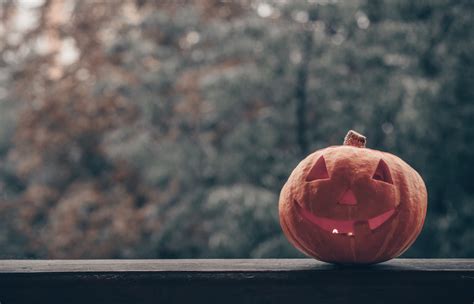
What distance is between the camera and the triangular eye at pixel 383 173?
145 cm

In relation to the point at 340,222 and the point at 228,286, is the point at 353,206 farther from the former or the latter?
the point at 228,286

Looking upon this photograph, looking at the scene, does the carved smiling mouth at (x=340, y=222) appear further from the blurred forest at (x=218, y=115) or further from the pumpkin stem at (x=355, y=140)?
the blurred forest at (x=218, y=115)

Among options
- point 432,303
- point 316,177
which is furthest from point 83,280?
point 432,303

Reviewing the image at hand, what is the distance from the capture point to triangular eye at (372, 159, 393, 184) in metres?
1.45

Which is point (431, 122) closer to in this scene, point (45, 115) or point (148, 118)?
point (148, 118)

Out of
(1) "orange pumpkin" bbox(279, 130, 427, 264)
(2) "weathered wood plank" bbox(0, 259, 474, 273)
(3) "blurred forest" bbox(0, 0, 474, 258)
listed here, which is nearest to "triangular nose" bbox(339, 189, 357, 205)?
(1) "orange pumpkin" bbox(279, 130, 427, 264)

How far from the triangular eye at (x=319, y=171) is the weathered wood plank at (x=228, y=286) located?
9.0 inches

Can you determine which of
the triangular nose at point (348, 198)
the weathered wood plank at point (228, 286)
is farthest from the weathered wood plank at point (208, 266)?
the triangular nose at point (348, 198)

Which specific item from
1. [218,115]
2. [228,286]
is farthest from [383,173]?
[218,115]

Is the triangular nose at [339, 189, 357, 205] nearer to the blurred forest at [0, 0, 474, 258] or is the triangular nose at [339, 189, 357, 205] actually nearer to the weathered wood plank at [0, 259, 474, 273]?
the weathered wood plank at [0, 259, 474, 273]

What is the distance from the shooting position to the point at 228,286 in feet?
4.31

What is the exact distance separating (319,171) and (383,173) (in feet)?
A: 0.47

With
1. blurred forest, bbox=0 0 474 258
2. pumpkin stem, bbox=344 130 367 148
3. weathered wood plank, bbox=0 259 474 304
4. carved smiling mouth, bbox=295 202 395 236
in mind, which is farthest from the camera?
blurred forest, bbox=0 0 474 258

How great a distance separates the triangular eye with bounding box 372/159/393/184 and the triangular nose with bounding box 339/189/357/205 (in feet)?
0.22
